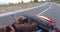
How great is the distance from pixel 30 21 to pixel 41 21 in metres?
0.17

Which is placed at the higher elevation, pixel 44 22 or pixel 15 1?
pixel 44 22

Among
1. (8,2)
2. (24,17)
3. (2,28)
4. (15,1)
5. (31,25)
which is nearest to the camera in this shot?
(2,28)

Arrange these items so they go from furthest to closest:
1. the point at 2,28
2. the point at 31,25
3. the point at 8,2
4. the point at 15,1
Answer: the point at 15,1
the point at 8,2
the point at 31,25
the point at 2,28

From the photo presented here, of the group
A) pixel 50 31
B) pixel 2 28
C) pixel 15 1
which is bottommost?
pixel 15 1

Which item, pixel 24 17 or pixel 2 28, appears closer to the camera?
pixel 2 28

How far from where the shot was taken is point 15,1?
44.1 m

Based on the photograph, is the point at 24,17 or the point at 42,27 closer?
the point at 42,27

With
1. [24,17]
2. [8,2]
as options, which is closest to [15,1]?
[8,2]

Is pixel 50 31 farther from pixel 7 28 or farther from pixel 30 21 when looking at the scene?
pixel 7 28

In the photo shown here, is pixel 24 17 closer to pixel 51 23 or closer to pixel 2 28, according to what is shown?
pixel 51 23

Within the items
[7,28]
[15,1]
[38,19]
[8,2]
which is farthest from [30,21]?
[15,1]

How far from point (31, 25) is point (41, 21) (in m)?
0.26

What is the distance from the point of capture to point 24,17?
423 centimetres

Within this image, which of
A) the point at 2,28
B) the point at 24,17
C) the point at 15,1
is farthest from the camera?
the point at 15,1
